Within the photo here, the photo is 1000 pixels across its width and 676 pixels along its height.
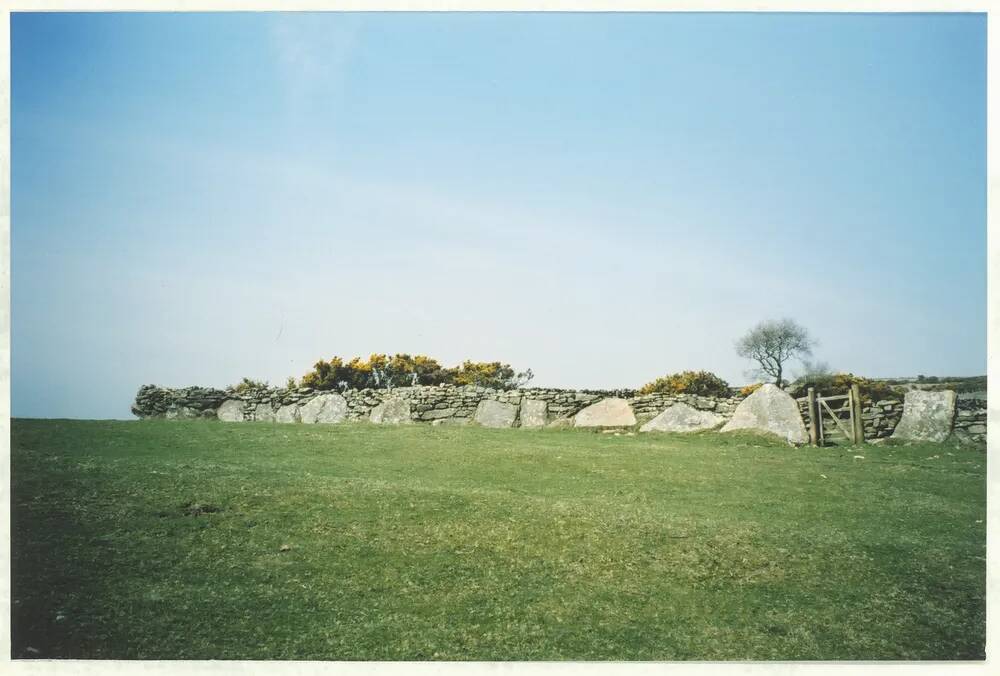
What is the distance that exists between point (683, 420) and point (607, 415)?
8.97 ft

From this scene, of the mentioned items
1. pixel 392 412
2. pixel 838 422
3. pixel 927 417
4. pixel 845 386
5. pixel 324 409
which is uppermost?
pixel 845 386

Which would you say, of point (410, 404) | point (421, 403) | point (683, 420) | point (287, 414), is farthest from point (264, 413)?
point (683, 420)

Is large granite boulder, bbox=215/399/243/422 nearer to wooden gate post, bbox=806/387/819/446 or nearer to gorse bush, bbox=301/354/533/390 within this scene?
gorse bush, bbox=301/354/533/390

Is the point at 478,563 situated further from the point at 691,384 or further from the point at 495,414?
the point at 691,384

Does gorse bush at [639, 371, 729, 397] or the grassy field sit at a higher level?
gorse bush at [639, 371, 729, 397]

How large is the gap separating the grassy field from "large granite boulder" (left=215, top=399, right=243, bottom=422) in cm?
1091

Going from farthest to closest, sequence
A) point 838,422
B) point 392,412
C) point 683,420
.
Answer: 1. point 392,412
2. point 683,420
3. point 838,422

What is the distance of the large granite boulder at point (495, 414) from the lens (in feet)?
77.2

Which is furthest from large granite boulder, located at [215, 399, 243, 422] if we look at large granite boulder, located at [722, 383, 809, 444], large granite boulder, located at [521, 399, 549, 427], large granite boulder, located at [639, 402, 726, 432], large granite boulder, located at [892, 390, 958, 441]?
large granite boulder, located at [892, 390, 958, 441]

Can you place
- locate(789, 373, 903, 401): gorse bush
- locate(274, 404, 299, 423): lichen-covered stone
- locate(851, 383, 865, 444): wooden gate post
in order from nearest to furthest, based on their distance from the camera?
locate(851, 383, 865, 444): wooden gate post, locate(274, 404, 299, 423): lichen-covered stone, locate(789, 373, 903, 401): gorse bush

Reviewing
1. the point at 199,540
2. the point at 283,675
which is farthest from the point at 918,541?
the point at 199,540

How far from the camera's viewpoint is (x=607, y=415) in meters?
23.0

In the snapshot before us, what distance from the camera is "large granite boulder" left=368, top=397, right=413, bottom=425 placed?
2414 centimetres

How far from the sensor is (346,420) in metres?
24.3
